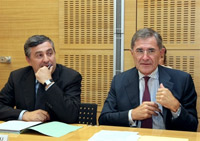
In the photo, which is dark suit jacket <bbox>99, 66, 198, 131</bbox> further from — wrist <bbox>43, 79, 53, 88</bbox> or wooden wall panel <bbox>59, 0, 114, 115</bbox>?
wooden wall panel <bbox>59, 0, 114, 115</bbox>

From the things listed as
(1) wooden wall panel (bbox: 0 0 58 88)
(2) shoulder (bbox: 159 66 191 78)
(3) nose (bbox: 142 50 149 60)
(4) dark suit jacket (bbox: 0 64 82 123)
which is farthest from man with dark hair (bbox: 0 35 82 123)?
(1) wooden wall panel (bbox: 0 0 58 88)

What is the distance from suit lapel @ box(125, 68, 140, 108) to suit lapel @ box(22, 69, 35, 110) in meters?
0.86

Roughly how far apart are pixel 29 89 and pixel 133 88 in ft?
3.15

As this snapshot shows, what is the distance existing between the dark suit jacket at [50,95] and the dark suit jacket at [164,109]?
0.30m

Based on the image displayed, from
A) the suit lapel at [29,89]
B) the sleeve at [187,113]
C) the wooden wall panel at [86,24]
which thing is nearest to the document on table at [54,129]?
the suit lapel at [29,89]

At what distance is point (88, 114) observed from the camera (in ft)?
8.09

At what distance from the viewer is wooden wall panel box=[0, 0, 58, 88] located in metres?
4.35

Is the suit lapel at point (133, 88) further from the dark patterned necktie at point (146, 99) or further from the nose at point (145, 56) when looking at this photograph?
the nose at point (145, 56)

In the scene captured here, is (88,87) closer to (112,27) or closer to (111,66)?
(111,66)

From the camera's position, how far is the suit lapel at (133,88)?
2525 mm

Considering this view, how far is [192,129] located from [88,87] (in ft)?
6.97

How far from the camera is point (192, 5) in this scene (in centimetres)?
387

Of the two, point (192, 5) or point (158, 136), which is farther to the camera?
point (192, 5)

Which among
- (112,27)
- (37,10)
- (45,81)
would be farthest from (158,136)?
(37,10)
